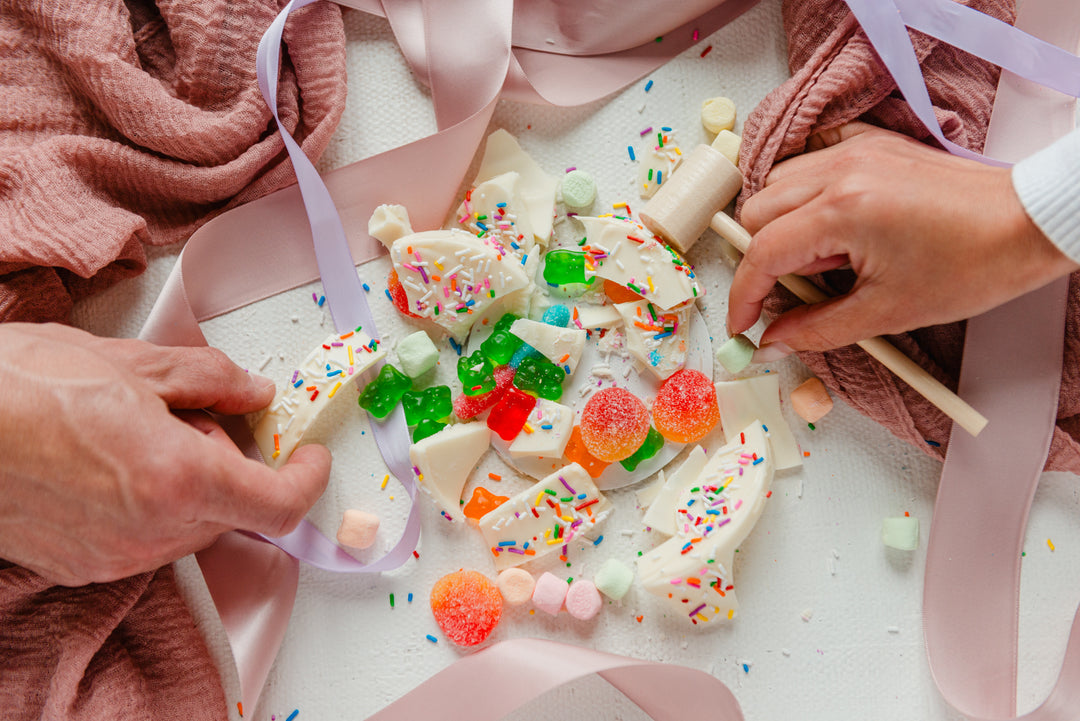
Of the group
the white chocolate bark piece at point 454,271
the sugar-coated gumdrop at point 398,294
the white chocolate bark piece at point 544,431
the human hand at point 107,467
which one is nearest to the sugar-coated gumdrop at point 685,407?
the white chocolate bark piece at point 544,431

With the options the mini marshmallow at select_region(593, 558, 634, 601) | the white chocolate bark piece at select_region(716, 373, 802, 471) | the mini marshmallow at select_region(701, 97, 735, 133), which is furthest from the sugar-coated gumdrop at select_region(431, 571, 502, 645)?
the mini marshmallow at select_region(701, 97, 735, 133)

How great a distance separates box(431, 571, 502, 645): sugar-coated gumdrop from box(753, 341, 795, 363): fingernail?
1.37ft

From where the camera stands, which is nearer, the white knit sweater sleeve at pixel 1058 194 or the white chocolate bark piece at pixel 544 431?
the white knit sweater sleeve at pixel 1058 194

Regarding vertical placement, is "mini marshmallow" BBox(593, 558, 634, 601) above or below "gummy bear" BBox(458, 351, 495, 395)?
below

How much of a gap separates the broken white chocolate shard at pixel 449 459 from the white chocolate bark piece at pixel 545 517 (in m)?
0.05

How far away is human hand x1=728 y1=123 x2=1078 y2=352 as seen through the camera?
70 cm

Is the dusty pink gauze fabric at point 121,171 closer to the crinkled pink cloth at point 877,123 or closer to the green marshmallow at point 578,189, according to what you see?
the green marshmallow at point 578,189

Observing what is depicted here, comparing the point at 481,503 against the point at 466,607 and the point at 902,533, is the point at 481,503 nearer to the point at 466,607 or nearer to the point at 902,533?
the point at 466,607

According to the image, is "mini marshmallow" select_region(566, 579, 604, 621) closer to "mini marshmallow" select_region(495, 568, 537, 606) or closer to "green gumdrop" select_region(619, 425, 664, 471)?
"mini marshmallow" select_region(495, 568, 537, 606)

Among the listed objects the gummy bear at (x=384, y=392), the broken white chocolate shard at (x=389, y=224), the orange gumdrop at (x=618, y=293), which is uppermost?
the broken white chocolate shard at (x=389, y=224)

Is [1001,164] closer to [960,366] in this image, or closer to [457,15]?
[960,366]

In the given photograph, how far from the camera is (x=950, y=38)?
0.87 meters

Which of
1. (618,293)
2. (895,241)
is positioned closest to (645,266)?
(618,293)

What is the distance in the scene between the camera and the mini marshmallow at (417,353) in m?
0.90
